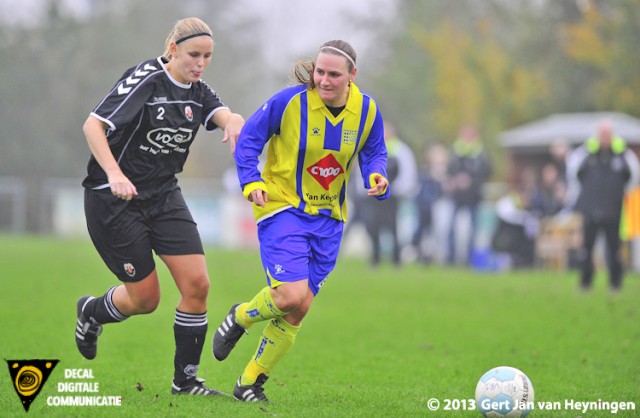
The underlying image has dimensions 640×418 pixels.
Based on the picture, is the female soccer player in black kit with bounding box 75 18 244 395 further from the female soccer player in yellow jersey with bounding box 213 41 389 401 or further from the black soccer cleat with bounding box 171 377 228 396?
the female soccer player in yellow jersey with bounding box 213 41 389 401

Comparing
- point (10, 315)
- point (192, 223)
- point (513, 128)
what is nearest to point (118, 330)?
point (10, 315)

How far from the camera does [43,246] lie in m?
23.6

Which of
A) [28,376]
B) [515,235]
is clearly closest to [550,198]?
[515,235]

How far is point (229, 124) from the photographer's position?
671cm

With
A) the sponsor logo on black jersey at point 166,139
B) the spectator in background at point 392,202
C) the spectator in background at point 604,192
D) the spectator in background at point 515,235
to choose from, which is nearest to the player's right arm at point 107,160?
the sponsor logo on black jersey at point 166,139

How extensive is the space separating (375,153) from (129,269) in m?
1.78

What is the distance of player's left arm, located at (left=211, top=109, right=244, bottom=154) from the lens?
6.68 meters

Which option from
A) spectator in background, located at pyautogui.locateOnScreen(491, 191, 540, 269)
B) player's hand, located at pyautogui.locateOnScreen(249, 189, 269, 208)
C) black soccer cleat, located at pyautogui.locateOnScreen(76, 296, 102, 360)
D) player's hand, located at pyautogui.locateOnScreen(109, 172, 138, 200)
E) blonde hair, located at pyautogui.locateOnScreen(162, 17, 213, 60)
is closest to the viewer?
player's hand, located at pyautogui.locateOnScreen(109, 172, 138, 200)

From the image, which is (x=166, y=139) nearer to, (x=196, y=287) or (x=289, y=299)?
(x=196, y=287)

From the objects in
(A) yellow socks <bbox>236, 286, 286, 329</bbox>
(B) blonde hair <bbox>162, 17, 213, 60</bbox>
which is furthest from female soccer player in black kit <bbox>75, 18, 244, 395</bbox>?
(A) yellow socks <bbox>236, 286, 286, 329</bbox>

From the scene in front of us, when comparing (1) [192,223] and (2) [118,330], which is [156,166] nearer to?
(1) [192,223]

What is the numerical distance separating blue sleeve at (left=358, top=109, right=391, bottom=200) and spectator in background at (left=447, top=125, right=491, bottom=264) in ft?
44.3

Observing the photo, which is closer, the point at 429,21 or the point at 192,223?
the point at 192,223

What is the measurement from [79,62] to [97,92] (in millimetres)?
1200
